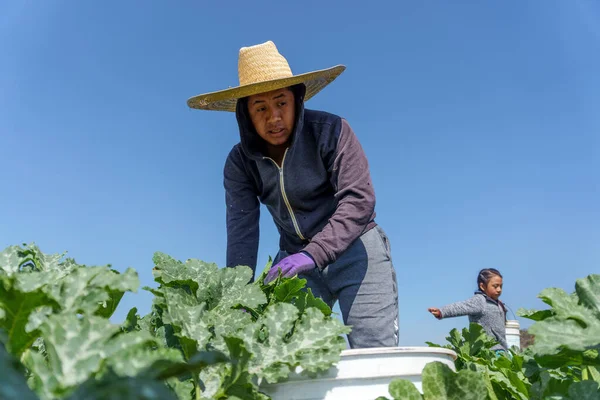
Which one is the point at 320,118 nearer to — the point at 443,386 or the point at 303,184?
the point at 303,184

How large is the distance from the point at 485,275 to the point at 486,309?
2.33ft

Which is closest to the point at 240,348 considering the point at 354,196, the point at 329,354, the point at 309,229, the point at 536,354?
the point at 329,354

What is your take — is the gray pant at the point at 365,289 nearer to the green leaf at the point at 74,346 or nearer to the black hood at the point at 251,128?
the black hood at the point at 251,128

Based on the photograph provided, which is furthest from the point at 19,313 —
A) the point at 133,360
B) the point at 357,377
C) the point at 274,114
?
the point at 274,114

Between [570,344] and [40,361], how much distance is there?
2.16ft

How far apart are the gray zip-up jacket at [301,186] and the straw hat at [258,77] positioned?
0.12 metres

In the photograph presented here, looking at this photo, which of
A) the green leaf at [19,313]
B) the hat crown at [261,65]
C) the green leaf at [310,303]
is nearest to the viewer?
the green leaf at [19,313]

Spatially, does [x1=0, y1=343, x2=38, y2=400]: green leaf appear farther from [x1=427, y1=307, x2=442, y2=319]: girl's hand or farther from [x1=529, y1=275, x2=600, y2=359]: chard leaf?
[x1=427, y1=307, x2=442, y2=319]: girl's hand

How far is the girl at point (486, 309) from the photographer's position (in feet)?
25.8

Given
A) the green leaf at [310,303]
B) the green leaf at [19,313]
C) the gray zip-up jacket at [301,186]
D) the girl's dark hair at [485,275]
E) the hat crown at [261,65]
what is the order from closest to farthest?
1. the green leaf at [19,313]
2. the green leaf at [310,303]
3. the gray zip-up jacket at [301,186]
4. the hat crown at [261,65]
5. the girl's dark hair at [485,275]

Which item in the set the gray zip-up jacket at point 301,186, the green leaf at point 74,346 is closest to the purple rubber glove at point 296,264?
the gray zip-up jacket at point 301,186

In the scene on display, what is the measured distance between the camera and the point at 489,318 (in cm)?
810

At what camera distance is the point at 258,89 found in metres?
2.95

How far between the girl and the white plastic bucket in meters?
7.07
